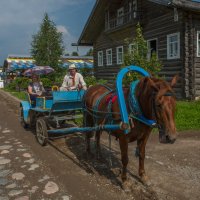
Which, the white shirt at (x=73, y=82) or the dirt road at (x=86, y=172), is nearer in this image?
the dirt road at (x=86, y=172)

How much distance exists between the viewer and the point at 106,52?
22.4 metres

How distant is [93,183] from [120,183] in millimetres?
460

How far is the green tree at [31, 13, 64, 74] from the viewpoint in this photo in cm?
2883

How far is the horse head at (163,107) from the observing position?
3312 millimetres

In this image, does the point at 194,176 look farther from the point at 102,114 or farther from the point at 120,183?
the point at 102,114

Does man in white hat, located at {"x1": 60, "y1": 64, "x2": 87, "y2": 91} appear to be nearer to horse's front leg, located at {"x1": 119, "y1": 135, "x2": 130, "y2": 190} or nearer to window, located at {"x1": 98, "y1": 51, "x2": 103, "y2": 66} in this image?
horse's front leg, located at {"x1": 119, "y1": 135, "x2": 130, "y2": 190}

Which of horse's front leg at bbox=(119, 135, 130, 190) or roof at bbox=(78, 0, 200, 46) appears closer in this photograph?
horse's front leg at bbox=(119, 135, 130, 190)

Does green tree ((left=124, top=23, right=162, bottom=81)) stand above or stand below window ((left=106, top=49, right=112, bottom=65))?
below

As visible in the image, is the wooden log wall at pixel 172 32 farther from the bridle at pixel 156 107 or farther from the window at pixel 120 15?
the bridle at pixel 156 107

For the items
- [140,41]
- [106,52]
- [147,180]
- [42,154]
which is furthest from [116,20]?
[147,180]

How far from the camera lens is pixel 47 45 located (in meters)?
28.9

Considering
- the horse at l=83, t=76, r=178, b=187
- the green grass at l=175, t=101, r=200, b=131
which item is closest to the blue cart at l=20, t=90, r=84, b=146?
the horse at l=83, t=76, r=178, b=187

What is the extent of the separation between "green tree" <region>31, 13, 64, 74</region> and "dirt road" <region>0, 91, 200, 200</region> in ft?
73.6

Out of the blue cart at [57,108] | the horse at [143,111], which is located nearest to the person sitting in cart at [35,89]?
the blue cart at [57,108]
